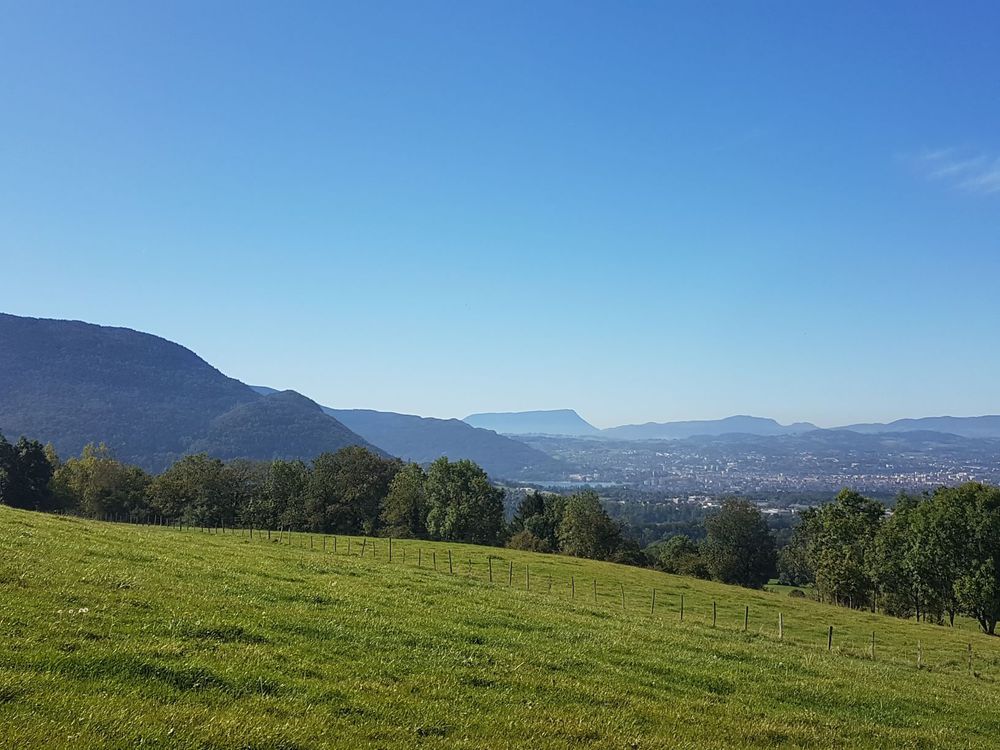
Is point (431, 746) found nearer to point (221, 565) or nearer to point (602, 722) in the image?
point (602, 722)

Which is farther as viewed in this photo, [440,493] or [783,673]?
[440,493]

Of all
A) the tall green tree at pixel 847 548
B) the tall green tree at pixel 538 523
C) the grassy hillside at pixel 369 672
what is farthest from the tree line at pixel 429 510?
the grassy hillside at pixel 369 672

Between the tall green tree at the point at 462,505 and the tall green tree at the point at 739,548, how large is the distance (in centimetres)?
3897

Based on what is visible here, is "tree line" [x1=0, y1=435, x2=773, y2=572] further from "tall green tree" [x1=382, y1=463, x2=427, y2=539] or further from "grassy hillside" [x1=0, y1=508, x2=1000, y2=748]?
"grassy hillside" [x1=0, y1=508, x2=1000, y2=748]

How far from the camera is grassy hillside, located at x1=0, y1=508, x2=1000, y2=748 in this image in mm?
10117

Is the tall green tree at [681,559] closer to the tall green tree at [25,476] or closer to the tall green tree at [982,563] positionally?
the tall green tree at [982,563]

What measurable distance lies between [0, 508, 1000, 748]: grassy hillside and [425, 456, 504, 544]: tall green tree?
72.6 m

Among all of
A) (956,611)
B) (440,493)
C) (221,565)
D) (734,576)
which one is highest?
(221,565)

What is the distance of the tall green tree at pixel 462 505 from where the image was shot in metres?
102

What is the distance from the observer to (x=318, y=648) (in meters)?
15.0

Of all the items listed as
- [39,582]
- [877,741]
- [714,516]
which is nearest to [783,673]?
[877,741]

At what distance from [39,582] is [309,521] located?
9607 cm

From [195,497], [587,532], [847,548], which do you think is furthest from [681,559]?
[195,497]

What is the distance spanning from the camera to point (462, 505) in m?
103
